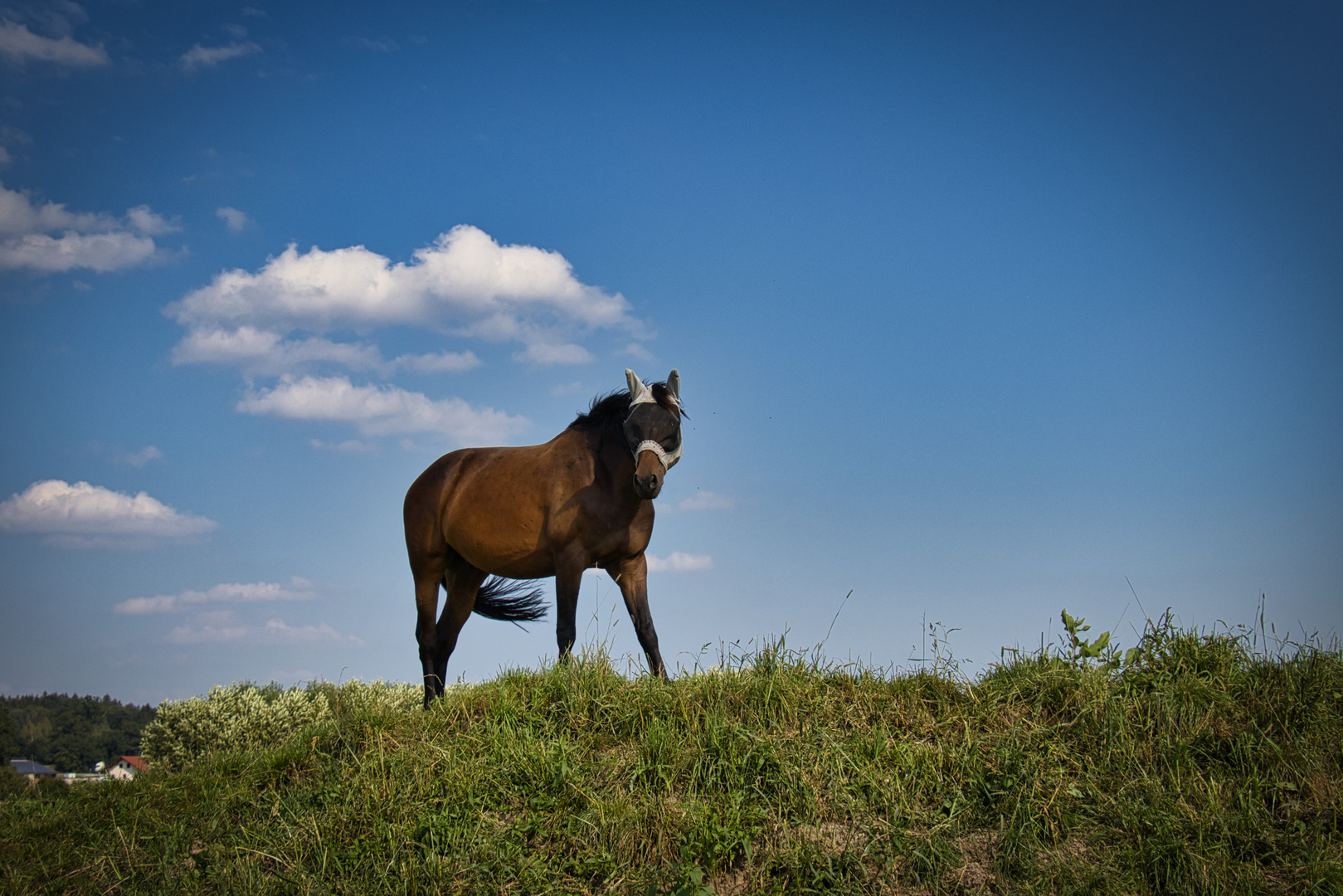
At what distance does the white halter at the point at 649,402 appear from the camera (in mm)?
6590

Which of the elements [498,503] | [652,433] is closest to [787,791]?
[652,433]

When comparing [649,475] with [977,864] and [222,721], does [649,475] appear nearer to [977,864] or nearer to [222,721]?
[977,864]

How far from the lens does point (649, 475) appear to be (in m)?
6.43

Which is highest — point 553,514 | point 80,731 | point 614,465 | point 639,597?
point 614,465

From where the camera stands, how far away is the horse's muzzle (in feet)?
21.1

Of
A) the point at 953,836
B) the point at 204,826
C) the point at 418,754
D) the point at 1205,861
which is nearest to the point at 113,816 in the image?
the point at 204,826

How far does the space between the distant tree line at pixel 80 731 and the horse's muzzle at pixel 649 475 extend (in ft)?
182

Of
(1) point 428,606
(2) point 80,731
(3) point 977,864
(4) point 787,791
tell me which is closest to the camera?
(3) point 977,864

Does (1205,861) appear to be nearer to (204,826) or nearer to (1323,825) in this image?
(1323,825)

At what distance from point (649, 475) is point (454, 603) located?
3.29 meters

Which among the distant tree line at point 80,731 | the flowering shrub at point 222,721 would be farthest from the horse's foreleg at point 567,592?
the distant tree line at point 80,731

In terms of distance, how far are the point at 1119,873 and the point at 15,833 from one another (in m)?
7.51

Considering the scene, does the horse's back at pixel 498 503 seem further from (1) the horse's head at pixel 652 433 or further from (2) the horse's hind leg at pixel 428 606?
(1) the horse's head at pixel 652 433

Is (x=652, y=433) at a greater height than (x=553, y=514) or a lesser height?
greater
